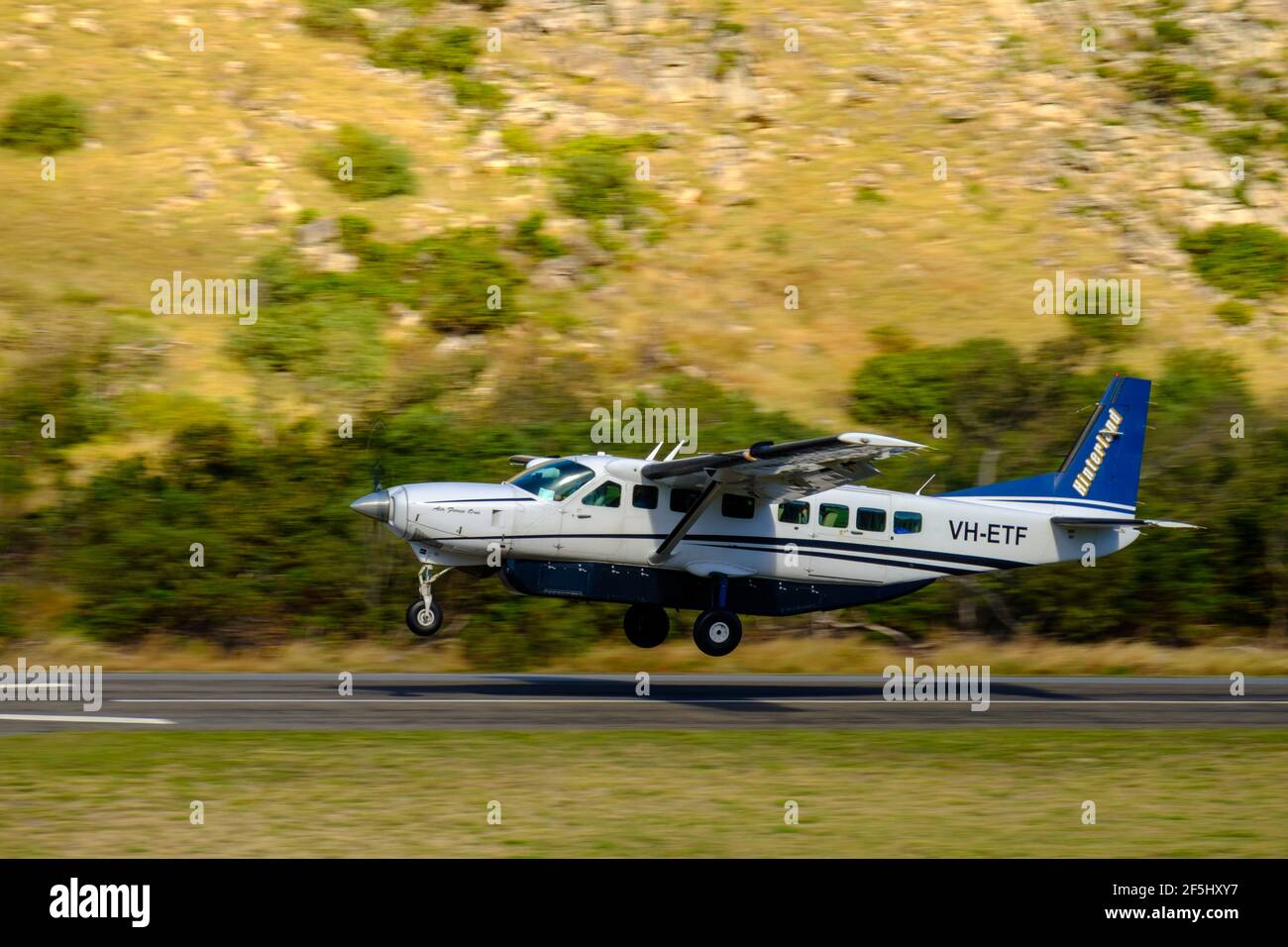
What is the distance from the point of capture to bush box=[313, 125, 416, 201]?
44438 mm

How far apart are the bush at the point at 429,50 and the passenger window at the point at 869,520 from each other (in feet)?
107

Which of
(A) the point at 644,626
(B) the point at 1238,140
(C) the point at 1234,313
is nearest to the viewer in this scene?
(A) the point at 644,626

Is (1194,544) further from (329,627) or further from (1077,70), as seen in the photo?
(1077,70)

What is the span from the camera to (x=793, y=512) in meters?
21.9

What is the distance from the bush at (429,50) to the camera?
49.5 metres

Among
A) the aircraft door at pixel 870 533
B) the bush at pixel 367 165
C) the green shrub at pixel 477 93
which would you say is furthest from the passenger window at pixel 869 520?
the green shrub at pixel 477 93

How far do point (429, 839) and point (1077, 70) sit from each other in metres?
47.6

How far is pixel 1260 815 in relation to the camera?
41.5 ft

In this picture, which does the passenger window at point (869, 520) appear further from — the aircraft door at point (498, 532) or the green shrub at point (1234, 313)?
the green shrub at point (1234, 313)

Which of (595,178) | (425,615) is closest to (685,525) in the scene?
(425,615)

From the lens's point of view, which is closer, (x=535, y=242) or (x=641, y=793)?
(x=641, y=793)

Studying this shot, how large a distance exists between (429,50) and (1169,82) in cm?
2591

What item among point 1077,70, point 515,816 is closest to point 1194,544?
point 515,816

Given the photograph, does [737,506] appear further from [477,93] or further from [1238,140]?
[1238,140]
